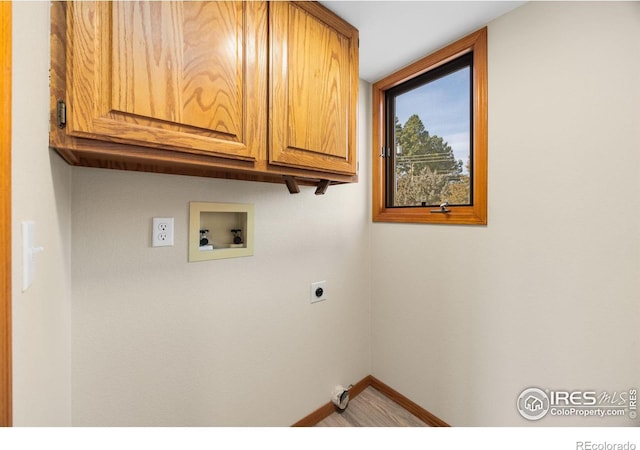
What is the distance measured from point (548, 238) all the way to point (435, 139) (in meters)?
0.82

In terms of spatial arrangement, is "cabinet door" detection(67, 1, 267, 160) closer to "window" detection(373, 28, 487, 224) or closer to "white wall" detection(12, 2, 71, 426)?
"white wall" detection(12, 2, 71, 426)

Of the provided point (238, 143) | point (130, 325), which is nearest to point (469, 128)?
point (238, 143)

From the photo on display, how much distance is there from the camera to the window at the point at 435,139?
1.38 meters

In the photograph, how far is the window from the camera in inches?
54.3

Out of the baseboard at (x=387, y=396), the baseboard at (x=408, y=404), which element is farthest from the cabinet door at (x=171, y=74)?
the baseboard at (x=408, y=404)

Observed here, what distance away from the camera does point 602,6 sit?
39.1 inches

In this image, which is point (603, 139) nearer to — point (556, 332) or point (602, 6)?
point (602, 6)

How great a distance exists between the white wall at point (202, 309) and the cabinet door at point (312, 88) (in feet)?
1.23

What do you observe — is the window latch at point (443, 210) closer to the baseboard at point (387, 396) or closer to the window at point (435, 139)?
the window at point (435, 139)

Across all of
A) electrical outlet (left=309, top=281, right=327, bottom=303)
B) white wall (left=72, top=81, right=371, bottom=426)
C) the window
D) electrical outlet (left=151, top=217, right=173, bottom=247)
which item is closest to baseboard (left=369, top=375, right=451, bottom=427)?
white wall (left=72, top=81, right=371, bottom=426)

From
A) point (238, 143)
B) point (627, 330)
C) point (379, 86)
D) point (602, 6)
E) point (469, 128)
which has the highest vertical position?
point (379, 86)

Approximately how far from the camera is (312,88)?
1.10m

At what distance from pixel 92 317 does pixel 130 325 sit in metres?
0.12
